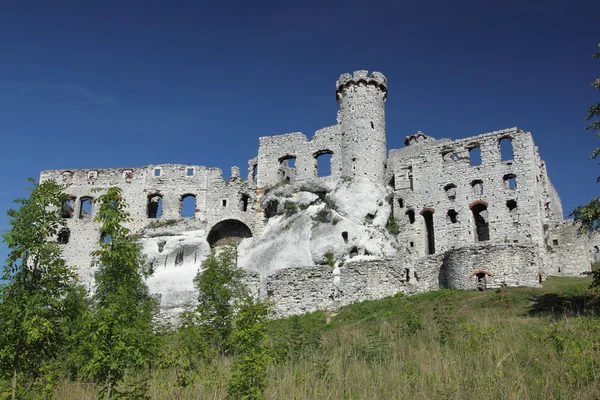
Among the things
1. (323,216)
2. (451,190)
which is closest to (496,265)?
(451,190)

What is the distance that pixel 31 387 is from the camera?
10.7 metres

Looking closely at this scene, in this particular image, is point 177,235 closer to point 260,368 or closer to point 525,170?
point 525,170

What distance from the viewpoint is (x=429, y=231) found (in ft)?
115

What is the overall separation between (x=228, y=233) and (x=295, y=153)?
757 centimetres

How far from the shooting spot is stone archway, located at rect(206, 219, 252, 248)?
125 ft

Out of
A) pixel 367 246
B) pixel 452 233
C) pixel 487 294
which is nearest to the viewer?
pixel 487 294

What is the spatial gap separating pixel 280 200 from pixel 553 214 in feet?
61.4

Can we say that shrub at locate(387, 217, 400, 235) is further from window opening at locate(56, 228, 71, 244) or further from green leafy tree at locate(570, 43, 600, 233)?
window opening at locate(56, 228, 71, 244)

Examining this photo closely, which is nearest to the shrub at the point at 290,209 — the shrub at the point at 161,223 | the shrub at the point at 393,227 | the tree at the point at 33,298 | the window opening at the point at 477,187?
the shrub at the point at 393,227

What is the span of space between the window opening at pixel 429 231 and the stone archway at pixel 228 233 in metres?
12.2

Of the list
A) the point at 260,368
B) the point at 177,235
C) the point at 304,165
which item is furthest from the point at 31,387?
the point at 304,165

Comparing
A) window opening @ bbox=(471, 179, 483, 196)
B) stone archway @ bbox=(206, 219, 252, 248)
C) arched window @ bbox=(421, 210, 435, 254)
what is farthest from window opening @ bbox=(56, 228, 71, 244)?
window opening @ bbox=(471, 179, 483, 196)

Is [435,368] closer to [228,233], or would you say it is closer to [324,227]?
[324,227]

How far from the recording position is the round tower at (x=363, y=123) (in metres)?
36.2
